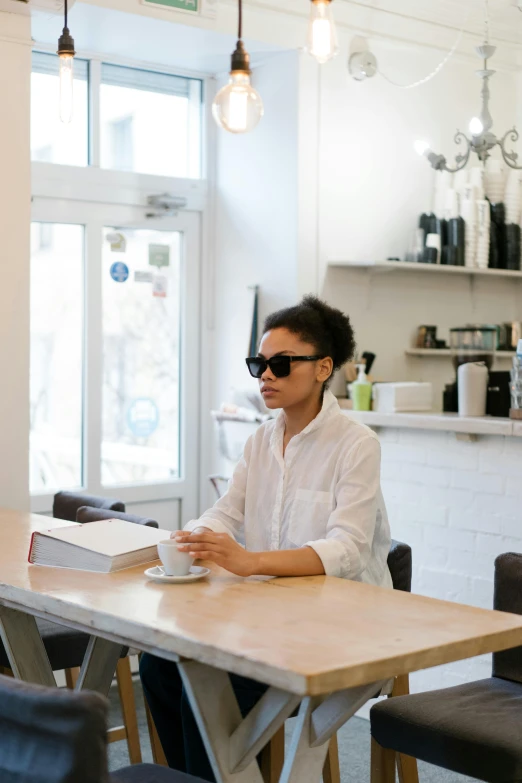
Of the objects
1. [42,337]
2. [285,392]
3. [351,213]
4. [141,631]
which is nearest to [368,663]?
[141,631]

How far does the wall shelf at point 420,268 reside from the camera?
489 centimetres

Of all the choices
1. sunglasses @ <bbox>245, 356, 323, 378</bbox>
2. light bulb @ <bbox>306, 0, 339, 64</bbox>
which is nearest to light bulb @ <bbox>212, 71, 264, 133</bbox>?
light bulb @ <bbox>306, 0, 339, 64</bbox>

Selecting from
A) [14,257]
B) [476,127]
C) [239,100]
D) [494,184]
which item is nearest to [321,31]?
[239,100]

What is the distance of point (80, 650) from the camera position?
3.05m

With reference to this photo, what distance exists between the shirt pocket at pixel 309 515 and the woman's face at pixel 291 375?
24 cm

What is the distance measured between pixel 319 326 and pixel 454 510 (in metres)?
1.54

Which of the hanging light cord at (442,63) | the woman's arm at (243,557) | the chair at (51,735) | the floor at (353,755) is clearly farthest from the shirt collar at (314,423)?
the hanging light cord at (442,63)

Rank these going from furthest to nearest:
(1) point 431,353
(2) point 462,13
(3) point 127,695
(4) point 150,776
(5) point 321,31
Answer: (2) point 462,13
(1) point 431,353
(3) point 127,695
(5) point 321,31
(4) point 150,776

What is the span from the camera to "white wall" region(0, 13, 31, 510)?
12.3 ft

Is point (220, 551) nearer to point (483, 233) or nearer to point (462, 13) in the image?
point (483, 233)

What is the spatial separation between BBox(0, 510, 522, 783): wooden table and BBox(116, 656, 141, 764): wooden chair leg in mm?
1112

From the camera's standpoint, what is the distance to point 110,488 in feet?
16.0

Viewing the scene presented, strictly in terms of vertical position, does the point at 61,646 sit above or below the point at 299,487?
below

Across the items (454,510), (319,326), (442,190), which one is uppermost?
(442,190)
